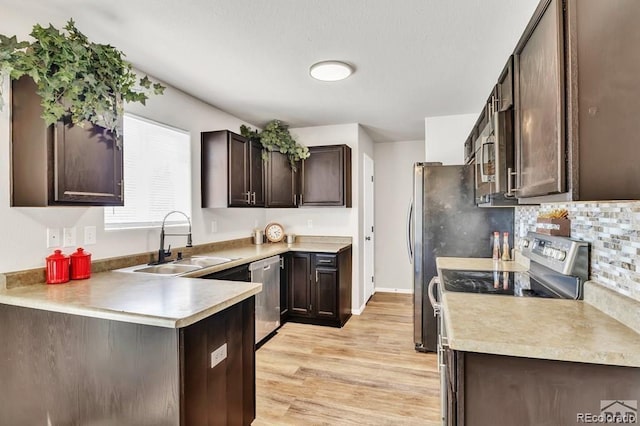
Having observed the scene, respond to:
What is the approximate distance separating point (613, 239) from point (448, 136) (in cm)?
275

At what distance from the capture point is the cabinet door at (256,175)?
11.6 feet

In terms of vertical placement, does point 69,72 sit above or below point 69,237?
above

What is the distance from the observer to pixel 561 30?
980mm

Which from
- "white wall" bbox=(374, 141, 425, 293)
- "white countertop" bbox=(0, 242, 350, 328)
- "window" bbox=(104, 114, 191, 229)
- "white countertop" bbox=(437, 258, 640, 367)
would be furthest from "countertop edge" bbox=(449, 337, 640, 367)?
"white wall" bbox=(374, 141, 425, 293)

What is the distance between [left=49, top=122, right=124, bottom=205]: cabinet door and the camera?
5.48 feet

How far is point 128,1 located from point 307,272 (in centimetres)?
285

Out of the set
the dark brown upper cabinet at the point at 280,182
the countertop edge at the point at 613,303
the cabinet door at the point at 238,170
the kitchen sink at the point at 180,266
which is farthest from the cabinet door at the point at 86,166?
the countertop edge at the point at 613,303

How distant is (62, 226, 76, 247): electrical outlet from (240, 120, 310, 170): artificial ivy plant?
202 cm

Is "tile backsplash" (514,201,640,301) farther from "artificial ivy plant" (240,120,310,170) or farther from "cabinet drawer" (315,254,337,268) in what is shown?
"artificial ivy plant" (240,120,310,170)

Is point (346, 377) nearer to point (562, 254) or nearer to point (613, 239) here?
point (562, 254)

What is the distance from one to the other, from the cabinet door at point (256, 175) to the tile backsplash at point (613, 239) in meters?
2.77

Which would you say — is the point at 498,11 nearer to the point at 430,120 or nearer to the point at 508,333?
the point at 508,333

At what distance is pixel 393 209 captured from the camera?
527cm

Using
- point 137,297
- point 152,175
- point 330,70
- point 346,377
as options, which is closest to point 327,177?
point 330,70
